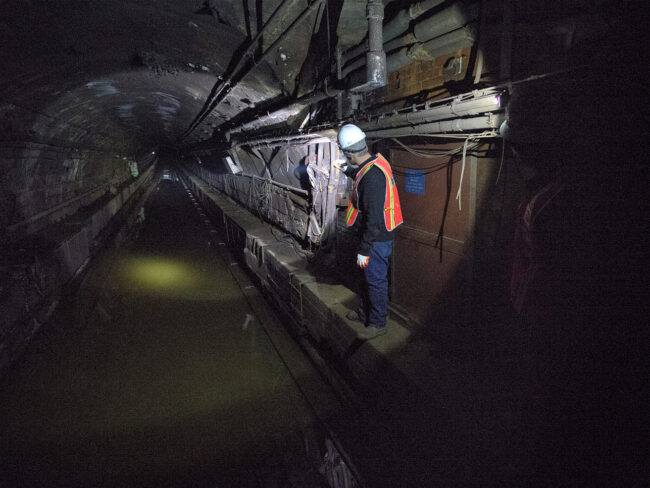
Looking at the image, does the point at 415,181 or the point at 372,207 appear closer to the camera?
the point at 372,207

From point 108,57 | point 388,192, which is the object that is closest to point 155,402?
point 388,192

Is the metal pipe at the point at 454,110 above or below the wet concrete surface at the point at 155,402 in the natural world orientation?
above

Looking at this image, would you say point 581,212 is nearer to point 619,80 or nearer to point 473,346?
point 619,80

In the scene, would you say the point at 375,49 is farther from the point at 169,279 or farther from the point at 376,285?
the point at 169,279

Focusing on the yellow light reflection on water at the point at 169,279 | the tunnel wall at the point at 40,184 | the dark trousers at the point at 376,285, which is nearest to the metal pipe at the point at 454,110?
the dark trousers at the point at 376,285

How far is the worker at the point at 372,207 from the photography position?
3.06 m

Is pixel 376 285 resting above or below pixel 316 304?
above

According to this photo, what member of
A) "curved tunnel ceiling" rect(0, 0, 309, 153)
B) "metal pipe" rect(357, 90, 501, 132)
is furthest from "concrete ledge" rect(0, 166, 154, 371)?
"metal pipe" rect(357, 90, 501, 132)

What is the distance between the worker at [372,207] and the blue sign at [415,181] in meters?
0.52

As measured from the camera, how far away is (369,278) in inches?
132

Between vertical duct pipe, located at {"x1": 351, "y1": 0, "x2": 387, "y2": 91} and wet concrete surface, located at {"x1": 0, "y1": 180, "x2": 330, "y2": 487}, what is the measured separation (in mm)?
3843

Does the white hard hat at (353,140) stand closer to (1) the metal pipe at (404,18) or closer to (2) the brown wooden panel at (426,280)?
(1) the metal pipe at (404,18)

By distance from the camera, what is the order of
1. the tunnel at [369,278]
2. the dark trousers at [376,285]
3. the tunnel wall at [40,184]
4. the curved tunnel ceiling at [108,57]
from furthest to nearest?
the tunnel wall at [40,184] → the curved tunnel ceiling at [108,57] → the dark trousers at [376,285] → the tunnel at [369,278]

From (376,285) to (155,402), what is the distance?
313 cm
